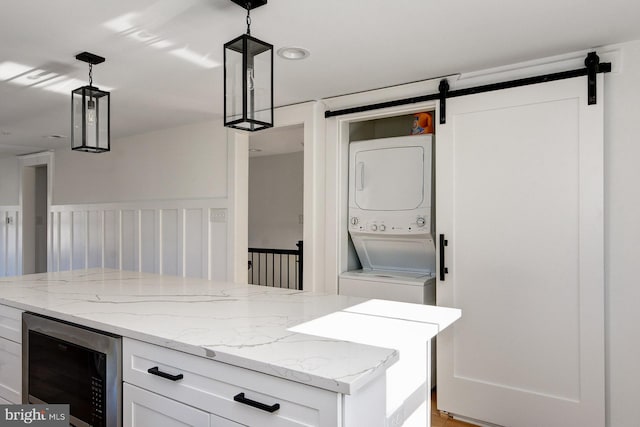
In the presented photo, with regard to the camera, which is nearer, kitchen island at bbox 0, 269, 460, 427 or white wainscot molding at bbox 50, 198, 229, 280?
kitchen island at bbox 0, 269, 460, 427

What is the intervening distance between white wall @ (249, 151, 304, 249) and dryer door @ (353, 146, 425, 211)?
3738 millimetres

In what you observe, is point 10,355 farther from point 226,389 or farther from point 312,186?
point 312,186

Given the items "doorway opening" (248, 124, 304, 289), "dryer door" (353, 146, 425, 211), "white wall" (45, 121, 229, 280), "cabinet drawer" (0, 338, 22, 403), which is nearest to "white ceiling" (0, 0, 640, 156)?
"dryer door" (353, 146, 425, 211)

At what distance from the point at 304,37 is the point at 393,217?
4.81 feet

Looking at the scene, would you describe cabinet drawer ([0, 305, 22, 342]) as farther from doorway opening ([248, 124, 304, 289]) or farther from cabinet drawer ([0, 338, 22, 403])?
doorway opening ([248, 124, 304, 289])

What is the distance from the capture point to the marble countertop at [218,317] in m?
1.18

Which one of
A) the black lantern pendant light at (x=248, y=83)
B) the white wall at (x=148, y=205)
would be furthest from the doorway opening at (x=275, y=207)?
the black lantern pendant light at (x=248, y=83)

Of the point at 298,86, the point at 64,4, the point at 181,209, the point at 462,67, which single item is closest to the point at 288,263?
the point at 181,209

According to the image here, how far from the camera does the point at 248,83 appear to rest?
5.52 feet

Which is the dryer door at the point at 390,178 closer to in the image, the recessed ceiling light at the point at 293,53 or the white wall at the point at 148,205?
the recessed ceiling light at the point at 293,53

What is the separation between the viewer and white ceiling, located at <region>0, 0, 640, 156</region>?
6.47ft

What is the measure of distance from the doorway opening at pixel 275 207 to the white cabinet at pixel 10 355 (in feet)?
14.8

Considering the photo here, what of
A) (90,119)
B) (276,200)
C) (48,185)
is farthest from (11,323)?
(276,200)

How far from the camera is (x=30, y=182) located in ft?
21.1
